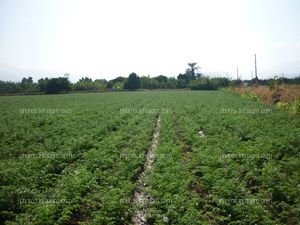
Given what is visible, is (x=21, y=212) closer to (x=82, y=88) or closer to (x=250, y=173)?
(x=250, y=173)

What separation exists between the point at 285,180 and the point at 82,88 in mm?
97654

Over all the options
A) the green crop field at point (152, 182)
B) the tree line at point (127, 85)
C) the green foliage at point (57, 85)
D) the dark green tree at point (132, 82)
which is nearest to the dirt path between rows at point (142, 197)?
the green crop field at point (152, 182)

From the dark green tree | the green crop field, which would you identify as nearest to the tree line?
the dark green tree

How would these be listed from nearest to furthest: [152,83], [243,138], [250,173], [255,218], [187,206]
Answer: [255,218]
[187,206]
[250,173]
[243,138]
[152,83]

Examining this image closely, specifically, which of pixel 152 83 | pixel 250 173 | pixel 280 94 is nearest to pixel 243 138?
pixel 250 173

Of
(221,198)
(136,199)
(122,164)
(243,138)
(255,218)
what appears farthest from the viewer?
(243,138)

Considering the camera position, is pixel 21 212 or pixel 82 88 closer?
pixel 21 212

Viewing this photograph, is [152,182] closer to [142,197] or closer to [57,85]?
[142,197]

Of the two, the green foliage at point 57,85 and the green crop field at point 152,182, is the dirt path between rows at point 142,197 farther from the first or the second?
the green foliage at point 57,85

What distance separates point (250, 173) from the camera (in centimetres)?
880

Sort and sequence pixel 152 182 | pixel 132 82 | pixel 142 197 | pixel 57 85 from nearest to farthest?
1. pixel 142 197
2. pixel 152 182
3. pixel 57 85
4. pixel 132 82

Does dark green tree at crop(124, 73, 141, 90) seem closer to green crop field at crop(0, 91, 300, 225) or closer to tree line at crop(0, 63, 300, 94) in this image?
tree line at crop(0, 63, 300, 94)

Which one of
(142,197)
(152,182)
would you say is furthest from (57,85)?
(142,197)

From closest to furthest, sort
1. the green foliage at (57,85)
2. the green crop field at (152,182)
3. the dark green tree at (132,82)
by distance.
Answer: the green crop field at (152,182), the green foliage at (57,85), the dark green tree at (132,82)
